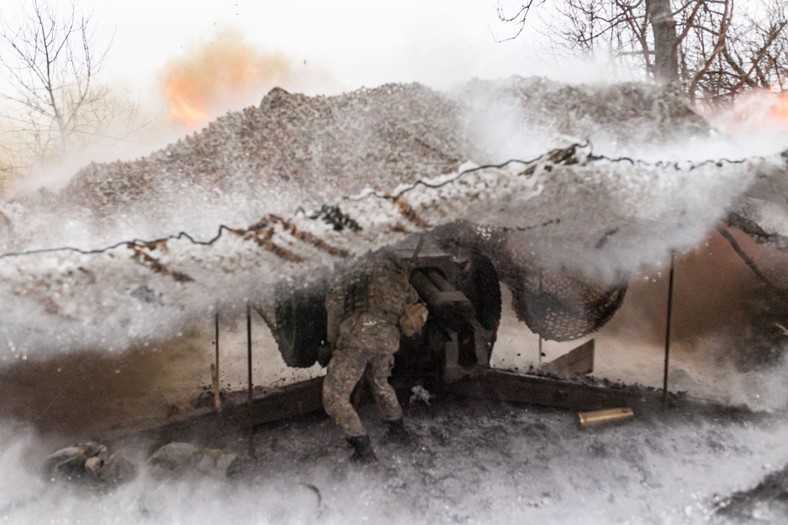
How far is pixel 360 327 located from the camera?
411 centimetres

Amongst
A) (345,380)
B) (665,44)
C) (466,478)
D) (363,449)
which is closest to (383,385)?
(345,380)

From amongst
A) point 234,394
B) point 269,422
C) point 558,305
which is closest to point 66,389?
point 234,394

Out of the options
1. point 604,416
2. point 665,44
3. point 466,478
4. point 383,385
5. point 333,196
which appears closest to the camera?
point 333,196

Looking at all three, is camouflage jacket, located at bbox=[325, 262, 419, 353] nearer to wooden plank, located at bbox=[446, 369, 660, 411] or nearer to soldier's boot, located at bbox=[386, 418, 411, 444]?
soldier's boot, located at bbox=[386, 418, 411, 444]

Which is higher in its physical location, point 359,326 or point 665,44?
point 665,44

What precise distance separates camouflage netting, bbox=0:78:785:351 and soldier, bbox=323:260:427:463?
44 cm

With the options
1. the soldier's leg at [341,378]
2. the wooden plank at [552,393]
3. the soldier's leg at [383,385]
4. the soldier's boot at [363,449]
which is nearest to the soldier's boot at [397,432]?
the soldier's leg at [383,385]

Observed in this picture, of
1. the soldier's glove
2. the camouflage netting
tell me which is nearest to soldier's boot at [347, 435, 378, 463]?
the soldier's glove

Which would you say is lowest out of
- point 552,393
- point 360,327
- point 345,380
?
point 552,393

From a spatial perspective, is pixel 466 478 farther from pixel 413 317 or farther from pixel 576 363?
pixel 576 363

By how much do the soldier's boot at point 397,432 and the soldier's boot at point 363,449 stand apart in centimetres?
27

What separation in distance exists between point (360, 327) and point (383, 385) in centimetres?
59

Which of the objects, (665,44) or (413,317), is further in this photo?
(665,44)

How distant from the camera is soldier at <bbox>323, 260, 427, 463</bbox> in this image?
413cm
